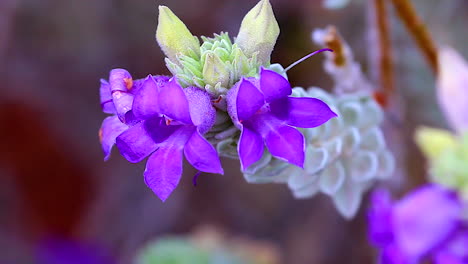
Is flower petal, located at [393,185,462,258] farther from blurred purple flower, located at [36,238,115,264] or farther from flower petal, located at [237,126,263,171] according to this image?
blurred purple flower, located at [36,238,115,264]

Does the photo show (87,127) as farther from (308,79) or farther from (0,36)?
(308,79)

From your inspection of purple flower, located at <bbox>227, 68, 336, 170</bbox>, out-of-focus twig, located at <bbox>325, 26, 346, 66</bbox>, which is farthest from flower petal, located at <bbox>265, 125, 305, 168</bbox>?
out-of-focus twig, located at <bbox>325, 26, 346, 66</bbox>

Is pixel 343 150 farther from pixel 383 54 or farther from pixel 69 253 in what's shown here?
pixel 69 253

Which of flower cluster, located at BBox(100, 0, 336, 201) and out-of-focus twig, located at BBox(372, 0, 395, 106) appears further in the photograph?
out-of-focus twig, located at BBox(372, 0, 395, 106)

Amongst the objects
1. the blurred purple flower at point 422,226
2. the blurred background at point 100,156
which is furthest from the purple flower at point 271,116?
the blurred background at point 100,156

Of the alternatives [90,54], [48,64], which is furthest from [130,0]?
[48,64]

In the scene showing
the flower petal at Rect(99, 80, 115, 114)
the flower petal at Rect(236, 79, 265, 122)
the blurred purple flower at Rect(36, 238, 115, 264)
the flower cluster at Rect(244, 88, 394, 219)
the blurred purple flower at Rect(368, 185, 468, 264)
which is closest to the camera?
the flower petal at Rect(236, 79, 265, 122)

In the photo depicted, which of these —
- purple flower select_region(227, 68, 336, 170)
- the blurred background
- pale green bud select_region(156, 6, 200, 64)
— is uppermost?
pale green bud select_region(156, 6, 200, 64)
